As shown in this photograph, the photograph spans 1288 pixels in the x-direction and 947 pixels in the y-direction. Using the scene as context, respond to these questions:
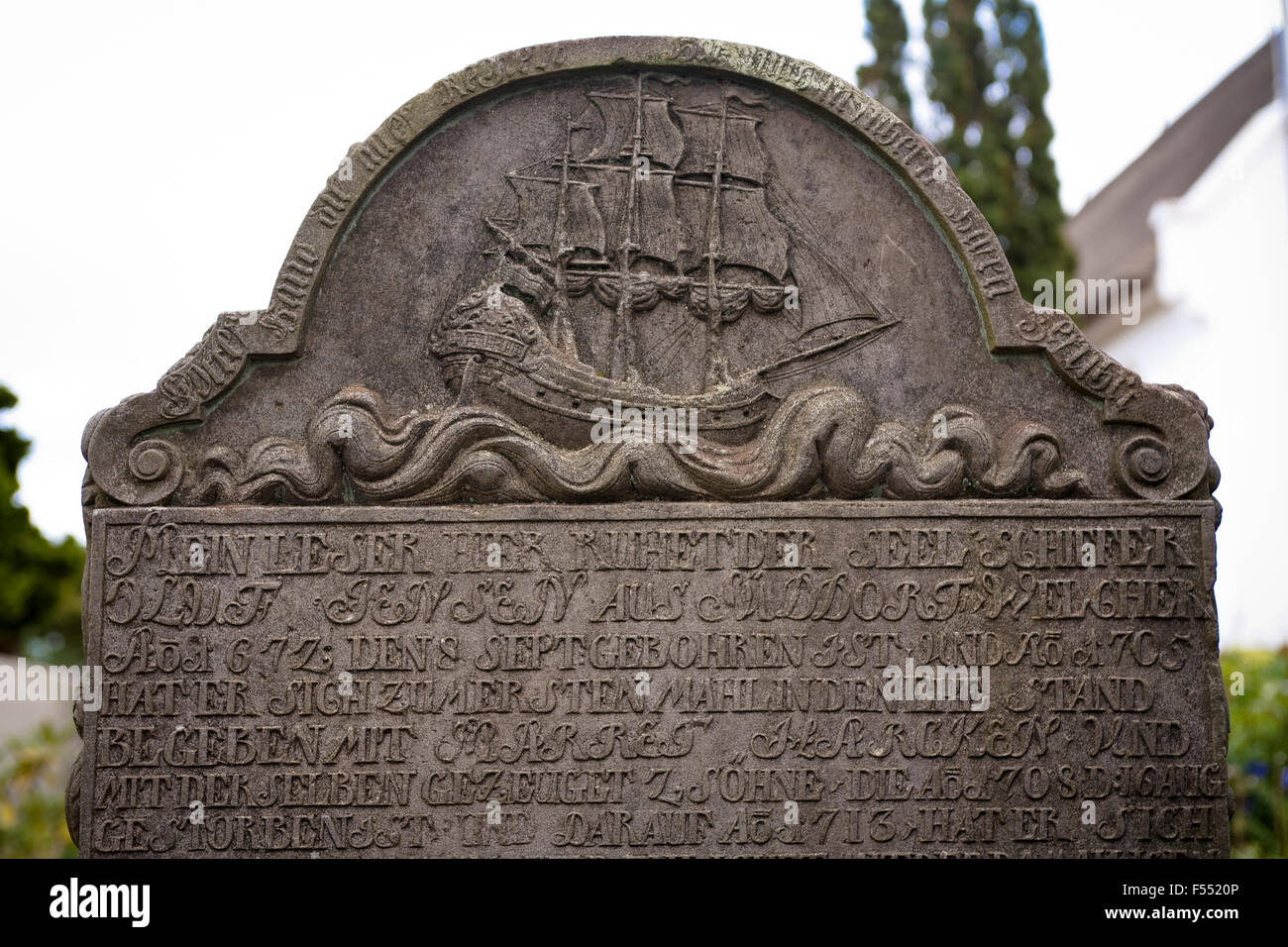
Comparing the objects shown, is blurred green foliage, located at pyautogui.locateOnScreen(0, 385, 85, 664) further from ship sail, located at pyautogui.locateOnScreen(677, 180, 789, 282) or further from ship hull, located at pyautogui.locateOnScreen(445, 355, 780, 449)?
ship sail, located at pyautogui.locateOnScreen(677, 180, 789, 282)

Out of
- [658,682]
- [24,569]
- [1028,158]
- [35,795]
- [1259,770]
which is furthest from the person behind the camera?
[1028,158]

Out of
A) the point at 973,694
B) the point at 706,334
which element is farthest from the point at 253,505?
the point at 973,694

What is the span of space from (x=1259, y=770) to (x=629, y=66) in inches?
213

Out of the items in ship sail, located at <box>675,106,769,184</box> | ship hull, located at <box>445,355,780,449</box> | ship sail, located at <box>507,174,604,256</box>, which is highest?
ship sail, located at <box>675,106,769,184</box>

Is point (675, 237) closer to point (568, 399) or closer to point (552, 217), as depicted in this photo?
point (552, 217)

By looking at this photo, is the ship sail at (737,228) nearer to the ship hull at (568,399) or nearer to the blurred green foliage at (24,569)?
the ship hull at (568,399)

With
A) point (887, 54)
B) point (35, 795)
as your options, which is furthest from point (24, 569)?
point (887, 54)

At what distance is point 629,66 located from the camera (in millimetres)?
4707

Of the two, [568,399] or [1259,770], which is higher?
[568,399]

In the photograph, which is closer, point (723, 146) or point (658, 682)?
point (658, 682)

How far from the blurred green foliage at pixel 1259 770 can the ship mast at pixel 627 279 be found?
424 cm

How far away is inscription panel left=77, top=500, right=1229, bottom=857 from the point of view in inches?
171

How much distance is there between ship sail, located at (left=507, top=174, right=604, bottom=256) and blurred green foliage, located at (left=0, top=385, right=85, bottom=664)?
827cm

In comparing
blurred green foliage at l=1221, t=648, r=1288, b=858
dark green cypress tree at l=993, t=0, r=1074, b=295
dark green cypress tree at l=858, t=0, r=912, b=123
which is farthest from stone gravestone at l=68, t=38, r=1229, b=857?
dark green cypress tree at l=858, t=0, r=912, b=123
